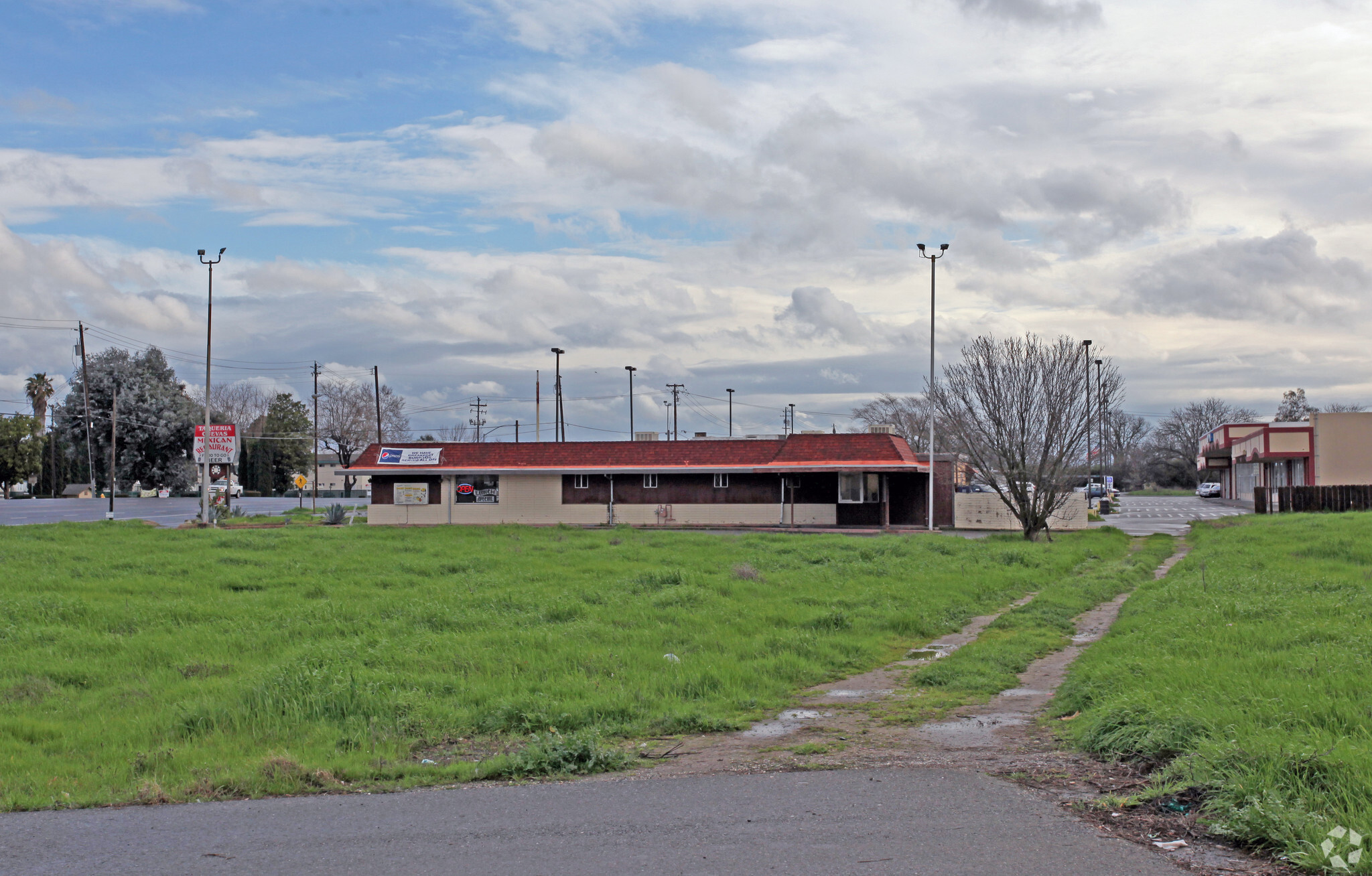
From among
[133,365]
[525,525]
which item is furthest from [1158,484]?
[133,365]

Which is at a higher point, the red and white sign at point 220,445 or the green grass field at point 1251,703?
the red and white sign at point 220,445

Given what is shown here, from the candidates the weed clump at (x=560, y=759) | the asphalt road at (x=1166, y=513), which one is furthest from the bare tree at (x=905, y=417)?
the weed clump at (x=560, y=759)

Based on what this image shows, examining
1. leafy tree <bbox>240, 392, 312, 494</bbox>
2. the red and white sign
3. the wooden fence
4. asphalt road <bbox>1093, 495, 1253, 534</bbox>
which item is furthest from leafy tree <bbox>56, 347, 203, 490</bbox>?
the wooden fence

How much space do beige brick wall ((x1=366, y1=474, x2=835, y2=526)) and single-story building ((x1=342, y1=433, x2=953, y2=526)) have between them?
41mm

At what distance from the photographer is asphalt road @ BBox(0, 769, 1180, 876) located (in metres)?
5.76

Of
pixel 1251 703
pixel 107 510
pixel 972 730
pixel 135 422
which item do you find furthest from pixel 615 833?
pixel 135 422

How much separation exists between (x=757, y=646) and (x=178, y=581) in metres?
12.9

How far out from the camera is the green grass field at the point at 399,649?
8.65 m

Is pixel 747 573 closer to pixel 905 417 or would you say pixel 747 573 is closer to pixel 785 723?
pixel 785 723

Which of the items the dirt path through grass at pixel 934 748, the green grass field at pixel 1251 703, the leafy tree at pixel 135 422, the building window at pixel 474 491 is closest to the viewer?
the green grass field at pixel 1251 703

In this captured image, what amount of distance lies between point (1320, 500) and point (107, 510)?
5894 cm

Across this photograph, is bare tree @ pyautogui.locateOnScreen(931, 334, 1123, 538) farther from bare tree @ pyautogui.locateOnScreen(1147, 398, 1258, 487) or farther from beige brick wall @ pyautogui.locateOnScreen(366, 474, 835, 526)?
bare tree @ pyautogui.locateOnScreen(1147, 398, 1258, 487)

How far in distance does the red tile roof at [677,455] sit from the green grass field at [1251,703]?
2405 cm

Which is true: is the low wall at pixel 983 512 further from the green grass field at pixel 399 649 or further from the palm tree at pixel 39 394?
the palm tree at pixel 39 394
